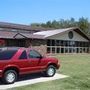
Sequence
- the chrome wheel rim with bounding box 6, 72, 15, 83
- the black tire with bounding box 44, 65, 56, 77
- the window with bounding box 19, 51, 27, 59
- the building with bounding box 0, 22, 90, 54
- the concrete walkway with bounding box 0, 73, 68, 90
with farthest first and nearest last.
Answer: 1. the building with bounding box 0, 22, 90, 54
2. the black tire with bounding box 44, 65, 56, 77
3. the window with bounding box 19, 51, 27, 59
4. the chrome wheel rim with bounding box 6, 72, 15, 83
5. the concrete walkway with bounding box 0, 73, 68, 90

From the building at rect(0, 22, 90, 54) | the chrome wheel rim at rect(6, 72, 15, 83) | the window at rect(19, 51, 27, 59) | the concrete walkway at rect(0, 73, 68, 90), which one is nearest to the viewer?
the concrete walkway at rect(0, 73, 68, 90)

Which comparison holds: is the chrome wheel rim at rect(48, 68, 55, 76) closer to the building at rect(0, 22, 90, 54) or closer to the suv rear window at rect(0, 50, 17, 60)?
the suv rear window at rect(0, 50, 17, 60)

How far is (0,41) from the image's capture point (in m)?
31.9

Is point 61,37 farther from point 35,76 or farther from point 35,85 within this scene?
point 35,85

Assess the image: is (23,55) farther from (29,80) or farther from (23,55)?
(29,80)

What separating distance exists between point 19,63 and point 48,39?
78.1 feet

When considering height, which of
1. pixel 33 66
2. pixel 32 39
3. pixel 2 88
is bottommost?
pixel 2 88

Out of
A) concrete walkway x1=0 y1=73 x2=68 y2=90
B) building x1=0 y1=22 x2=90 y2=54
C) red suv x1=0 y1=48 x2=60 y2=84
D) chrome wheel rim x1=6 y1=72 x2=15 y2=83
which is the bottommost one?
concrete walkway x1=0 y1=73 x2=68 y2=90

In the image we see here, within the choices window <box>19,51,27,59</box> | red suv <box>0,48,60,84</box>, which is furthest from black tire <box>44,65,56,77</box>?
window <box>19,51,27,59</box>

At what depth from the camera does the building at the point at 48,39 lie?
33312mm

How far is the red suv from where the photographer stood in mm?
11203

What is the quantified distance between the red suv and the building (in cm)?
1933

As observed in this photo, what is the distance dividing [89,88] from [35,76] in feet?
13.4

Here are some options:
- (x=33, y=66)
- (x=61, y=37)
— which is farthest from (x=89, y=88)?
(x=61, y=37)
